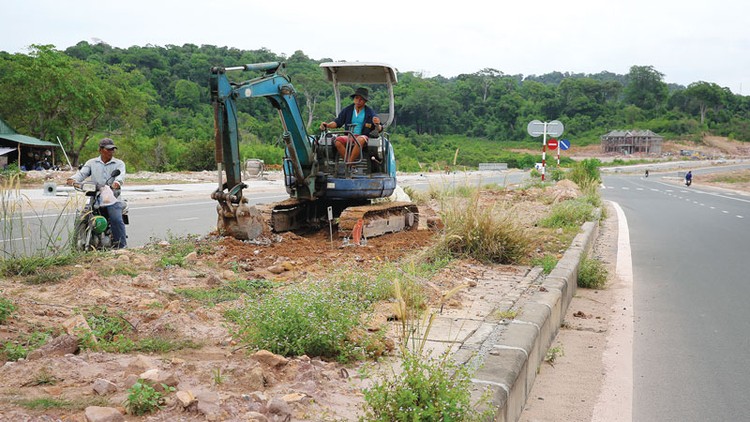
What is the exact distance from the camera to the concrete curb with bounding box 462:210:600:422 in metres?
4.46

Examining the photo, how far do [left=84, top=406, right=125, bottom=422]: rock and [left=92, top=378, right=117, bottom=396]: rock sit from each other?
36 centimetres

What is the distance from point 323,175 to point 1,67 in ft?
110

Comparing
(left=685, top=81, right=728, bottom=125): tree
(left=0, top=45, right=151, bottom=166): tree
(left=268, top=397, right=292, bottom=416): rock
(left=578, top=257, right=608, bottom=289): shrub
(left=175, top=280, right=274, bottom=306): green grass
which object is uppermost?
(left=685, top=81, right=728, bottom=125): tree

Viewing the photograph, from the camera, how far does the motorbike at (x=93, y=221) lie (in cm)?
880

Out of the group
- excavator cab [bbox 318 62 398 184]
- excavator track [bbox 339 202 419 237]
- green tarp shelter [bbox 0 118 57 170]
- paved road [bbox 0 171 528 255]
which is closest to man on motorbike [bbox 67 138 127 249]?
paved road [bbox 0 171 528 255]

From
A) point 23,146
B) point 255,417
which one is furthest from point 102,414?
A: point 23,146

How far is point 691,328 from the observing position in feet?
25.0

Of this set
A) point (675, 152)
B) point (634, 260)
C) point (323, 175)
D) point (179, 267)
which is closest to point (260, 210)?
point (323, 175)

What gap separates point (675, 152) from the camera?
424 feet

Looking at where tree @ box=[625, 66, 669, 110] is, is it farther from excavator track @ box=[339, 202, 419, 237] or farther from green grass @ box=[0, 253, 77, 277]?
green grass @ box=[0, 253, 77, 277]

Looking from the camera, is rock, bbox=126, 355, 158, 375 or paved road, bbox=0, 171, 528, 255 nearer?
rock, bbox=126, 355, 158, 375

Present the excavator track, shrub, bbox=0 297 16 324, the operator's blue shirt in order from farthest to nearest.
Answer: the operator's blue shirt < the excavator track < shrub, bbox=0 297 16 324

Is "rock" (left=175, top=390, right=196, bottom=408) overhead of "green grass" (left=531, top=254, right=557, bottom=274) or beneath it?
overhead

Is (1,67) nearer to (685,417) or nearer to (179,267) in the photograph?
(179,267)
